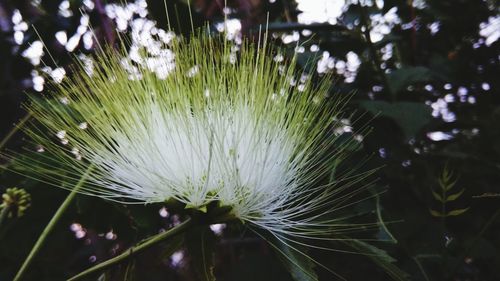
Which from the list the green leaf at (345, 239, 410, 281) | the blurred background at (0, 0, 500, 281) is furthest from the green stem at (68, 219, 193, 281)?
the green leaf at (345, 239, 410, 281)

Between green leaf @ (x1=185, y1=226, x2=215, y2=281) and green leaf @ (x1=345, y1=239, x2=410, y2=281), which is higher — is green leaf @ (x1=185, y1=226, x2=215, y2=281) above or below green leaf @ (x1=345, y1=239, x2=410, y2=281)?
above

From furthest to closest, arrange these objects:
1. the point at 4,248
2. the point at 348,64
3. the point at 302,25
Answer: the point at 348,64 → the point at 302,25 → the point at 4,248

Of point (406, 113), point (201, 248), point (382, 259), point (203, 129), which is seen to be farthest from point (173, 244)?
point (406, 113)

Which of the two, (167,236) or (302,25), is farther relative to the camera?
(302,25)

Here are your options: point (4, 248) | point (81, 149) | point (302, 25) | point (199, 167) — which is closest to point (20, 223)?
point (4, 248)

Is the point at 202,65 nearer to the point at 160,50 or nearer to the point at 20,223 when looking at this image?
the point at 160,50

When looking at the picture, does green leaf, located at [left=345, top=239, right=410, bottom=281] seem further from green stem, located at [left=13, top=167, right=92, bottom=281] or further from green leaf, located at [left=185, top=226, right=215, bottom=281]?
green stem, located at [left=13, top=167, right=92, bottom=281]

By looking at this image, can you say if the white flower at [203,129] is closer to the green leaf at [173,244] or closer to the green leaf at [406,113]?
the green leaf at [173,244]

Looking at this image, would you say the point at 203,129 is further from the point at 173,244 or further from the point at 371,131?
the point at 371,131
